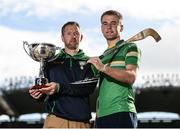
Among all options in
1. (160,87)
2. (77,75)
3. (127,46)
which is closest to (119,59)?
(127,46)

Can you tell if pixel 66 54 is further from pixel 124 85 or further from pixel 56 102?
pixel 124 85

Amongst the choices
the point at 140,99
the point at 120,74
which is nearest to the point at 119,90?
the point at 120,74

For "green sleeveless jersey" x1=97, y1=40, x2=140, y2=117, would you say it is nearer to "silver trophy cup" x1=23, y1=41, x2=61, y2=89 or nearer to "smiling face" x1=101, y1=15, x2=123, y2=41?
"smiling face" x1=101, y1=15, x2=123, y2=41

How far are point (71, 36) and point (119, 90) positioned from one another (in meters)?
0.68

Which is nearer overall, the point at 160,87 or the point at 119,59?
the point at 119,59

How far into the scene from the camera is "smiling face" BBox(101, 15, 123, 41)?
3541 millimetres

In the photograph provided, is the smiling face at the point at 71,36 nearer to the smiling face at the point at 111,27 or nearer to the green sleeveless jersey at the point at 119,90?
the smiling face at the point at 111,27

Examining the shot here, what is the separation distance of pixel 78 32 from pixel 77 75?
34cm

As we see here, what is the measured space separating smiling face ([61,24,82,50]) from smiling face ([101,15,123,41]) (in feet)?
A: 1.16

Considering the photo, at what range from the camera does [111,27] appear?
354 cm

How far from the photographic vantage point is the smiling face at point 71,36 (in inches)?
152

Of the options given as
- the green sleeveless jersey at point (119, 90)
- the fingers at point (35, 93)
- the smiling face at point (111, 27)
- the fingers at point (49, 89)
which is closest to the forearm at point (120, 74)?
the green sleeveless jersey at point (119, 90)

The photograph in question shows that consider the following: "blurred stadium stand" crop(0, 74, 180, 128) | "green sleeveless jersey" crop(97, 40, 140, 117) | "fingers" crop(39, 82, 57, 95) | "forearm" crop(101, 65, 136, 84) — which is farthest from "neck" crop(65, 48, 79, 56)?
"blurred stadium stand" crop(0, 74, 180, 128)

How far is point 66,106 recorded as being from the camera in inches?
150
